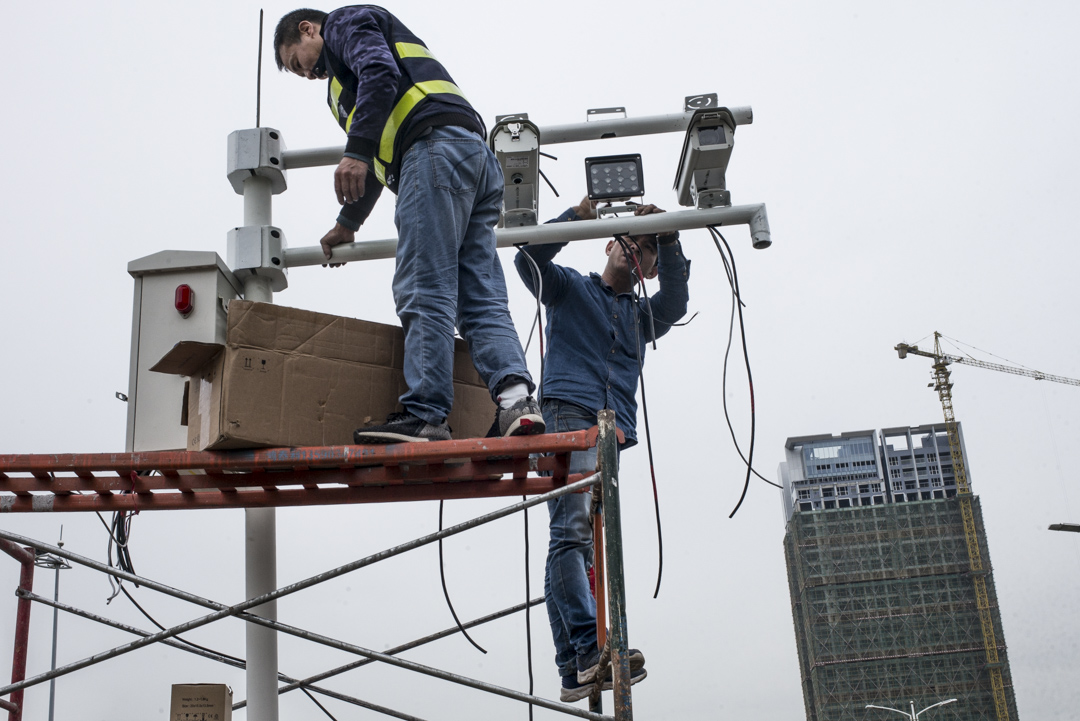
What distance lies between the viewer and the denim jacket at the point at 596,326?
417 cm

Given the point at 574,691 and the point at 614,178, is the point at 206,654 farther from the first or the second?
the point at 614,178

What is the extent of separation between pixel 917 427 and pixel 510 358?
96.0 m

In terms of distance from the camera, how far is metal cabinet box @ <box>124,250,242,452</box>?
357 centimetres

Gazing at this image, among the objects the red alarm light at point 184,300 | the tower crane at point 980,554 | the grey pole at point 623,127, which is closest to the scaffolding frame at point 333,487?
the red alarm light at point 184,300

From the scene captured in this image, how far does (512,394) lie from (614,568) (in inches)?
26.5

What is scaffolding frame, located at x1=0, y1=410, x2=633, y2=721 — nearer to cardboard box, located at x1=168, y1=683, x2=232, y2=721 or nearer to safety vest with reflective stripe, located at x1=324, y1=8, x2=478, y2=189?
cardboard box, located at x1=168, y1=683, x2=232, y2=721

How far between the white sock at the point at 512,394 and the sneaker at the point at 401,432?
0.71 feet

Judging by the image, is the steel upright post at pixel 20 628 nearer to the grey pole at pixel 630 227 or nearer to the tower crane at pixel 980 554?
the grey pole at pixel 630 227

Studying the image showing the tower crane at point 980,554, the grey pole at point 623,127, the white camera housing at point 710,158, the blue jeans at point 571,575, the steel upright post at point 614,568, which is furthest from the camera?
the tower crane at point 980,554

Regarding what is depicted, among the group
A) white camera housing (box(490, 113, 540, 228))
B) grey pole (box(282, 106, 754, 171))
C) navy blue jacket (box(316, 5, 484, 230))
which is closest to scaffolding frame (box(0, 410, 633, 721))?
navy blue jacket (box(316, 5, 484, 230))

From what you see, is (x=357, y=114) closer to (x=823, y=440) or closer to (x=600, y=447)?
(x=600, y=447)

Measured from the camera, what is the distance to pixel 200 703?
3422 mm

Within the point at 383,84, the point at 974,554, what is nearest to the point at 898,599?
the point at 974,554

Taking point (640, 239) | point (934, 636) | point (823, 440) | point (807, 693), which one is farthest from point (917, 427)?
point (640, 239)
